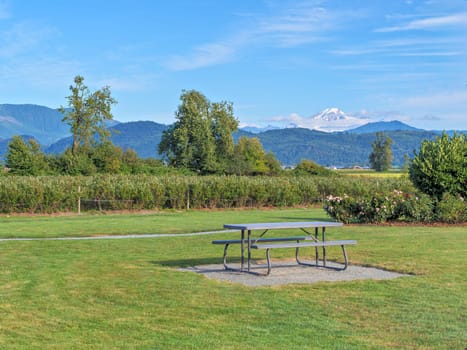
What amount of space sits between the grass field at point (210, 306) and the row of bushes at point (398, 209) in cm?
914

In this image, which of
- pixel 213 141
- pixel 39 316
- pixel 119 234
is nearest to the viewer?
pixel 39 316

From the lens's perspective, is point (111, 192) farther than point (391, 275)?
Yes

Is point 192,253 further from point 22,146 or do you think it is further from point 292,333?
point 22,146

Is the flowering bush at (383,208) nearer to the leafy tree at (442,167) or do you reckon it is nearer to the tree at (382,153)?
the leafy tree at (442,167)

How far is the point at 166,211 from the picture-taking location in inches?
1451

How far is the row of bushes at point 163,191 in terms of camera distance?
34438 mm

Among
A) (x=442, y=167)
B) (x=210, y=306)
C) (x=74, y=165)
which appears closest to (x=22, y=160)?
(x=74, y=165)

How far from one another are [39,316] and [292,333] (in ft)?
10.2

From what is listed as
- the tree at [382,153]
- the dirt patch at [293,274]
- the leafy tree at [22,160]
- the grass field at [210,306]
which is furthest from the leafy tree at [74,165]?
the tree at [382,153]

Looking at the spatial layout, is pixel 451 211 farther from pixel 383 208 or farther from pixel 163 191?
pixel 163 191

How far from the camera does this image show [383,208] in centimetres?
2256

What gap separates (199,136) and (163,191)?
41.2m

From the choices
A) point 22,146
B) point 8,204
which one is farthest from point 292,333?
point 22,146

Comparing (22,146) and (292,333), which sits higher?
(22,146)
